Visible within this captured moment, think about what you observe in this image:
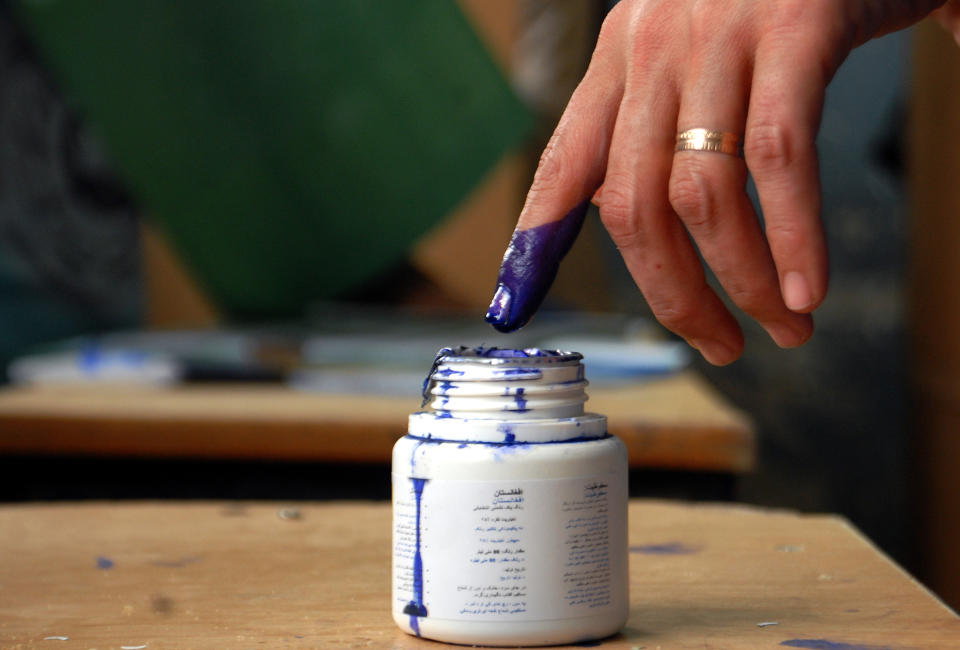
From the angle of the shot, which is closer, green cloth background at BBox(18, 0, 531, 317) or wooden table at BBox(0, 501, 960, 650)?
wooden table at BBox(0, 501, 960, 650)

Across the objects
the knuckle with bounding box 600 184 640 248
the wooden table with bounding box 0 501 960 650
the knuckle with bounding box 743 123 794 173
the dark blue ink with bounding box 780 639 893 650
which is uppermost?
the knuckle with bounding box 743 123 794 173

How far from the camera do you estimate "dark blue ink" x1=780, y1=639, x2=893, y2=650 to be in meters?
0.61

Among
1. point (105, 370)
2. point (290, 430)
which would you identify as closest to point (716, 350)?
point (290, 430)

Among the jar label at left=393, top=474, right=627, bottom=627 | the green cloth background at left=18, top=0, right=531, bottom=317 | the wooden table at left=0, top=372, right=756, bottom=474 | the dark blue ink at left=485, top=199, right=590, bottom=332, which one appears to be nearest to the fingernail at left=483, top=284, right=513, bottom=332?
the dark blue ink at left=485, top=199, right=590, bottom=332

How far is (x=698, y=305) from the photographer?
677mm

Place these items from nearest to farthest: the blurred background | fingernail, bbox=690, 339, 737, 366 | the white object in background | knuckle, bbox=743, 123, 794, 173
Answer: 1. knuckle, bbox=743, 123, 794, 173
2. fingernail, bbox=690, 339, 737, 366
3. the blurred background
4. the white object in background

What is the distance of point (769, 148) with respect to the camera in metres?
0.60

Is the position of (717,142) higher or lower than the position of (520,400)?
higher

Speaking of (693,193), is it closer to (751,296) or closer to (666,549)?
(751,296)

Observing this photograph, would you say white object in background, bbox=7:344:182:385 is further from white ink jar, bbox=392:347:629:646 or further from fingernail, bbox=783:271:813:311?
fingernail, bbox=783:271:813:311

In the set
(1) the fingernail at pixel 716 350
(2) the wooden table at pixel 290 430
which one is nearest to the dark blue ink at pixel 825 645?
(1) the fingernail at pixel 716 350

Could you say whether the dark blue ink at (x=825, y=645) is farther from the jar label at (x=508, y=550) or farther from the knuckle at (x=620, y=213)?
the knuckle at (x=620, y=213)

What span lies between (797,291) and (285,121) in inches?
64.0

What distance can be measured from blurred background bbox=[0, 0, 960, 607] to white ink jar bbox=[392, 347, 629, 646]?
0.61 meters
